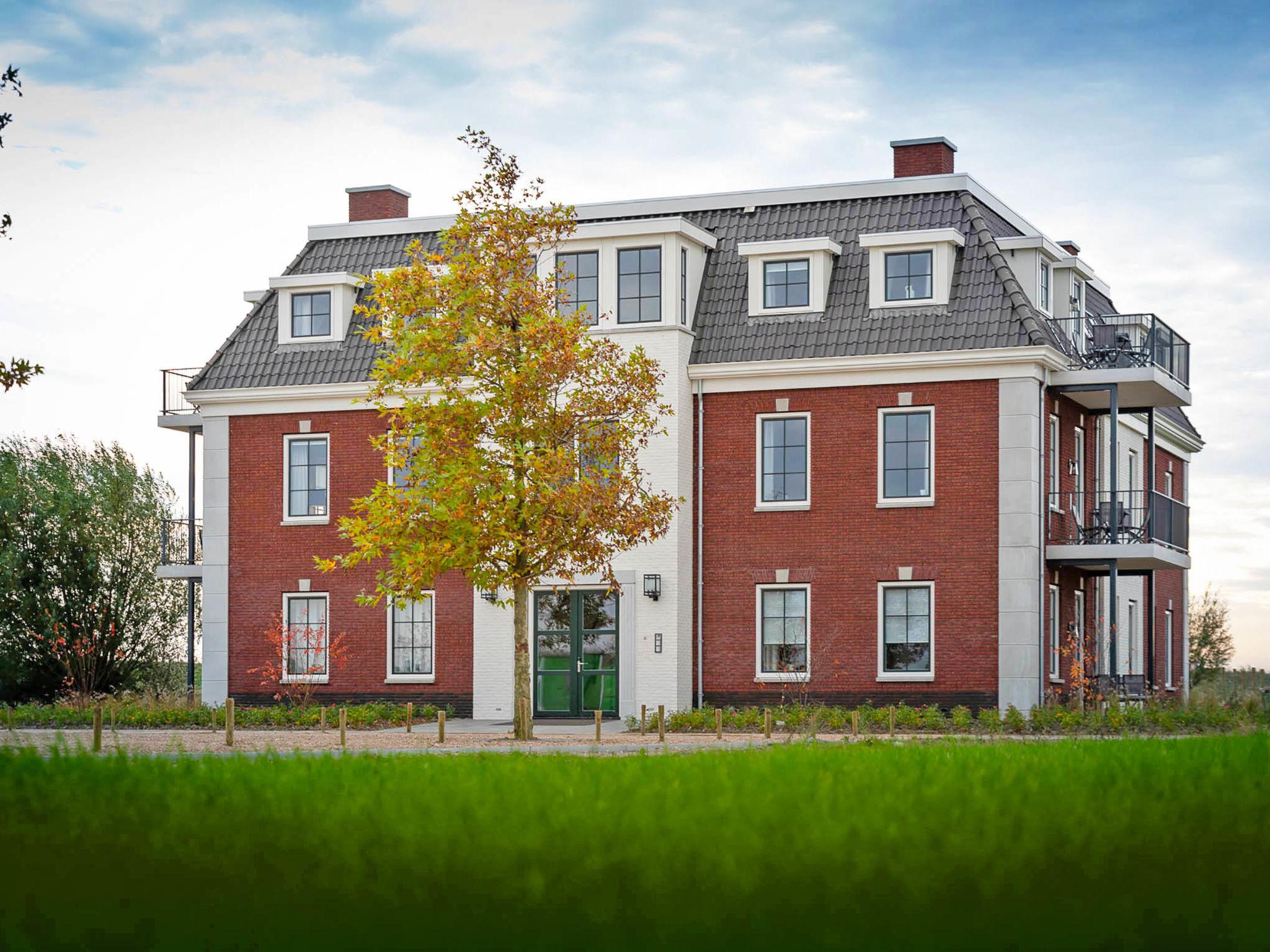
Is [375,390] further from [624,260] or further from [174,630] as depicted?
[174,630]

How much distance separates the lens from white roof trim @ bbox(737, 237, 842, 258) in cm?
3206

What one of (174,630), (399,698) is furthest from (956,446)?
(174,630)

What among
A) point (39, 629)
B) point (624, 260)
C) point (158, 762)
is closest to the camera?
point (158, 762)

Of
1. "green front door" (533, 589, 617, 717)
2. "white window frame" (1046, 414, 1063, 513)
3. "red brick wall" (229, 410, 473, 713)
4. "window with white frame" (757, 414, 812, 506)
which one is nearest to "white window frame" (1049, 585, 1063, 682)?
"white window frame" (1046, 414, 1063, 513)

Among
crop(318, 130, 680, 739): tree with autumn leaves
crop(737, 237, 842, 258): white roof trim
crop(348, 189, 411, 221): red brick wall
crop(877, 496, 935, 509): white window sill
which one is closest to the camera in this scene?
crop(318, 130, 680, 739): tree with autumn leaves

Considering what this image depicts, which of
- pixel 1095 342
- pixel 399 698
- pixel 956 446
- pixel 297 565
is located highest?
pixel 1095 342

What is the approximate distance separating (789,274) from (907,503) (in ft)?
16.8

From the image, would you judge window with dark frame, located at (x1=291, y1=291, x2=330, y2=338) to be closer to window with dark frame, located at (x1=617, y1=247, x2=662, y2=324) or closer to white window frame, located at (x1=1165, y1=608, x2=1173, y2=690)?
window with dark frame, located at (x1=617, y1=247, x2=662, y2=324)

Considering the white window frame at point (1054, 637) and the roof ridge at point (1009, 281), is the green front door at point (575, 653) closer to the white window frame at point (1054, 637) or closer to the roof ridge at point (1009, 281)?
A: the white window frame at point (1054, 637)

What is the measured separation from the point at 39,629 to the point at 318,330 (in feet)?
34.8

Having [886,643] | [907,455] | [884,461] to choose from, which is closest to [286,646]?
[886,643]

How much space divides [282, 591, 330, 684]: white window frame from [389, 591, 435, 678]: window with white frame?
1.36 meters

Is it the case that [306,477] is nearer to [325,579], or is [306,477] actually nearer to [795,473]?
[325,579]

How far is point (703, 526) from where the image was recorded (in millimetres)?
32281
